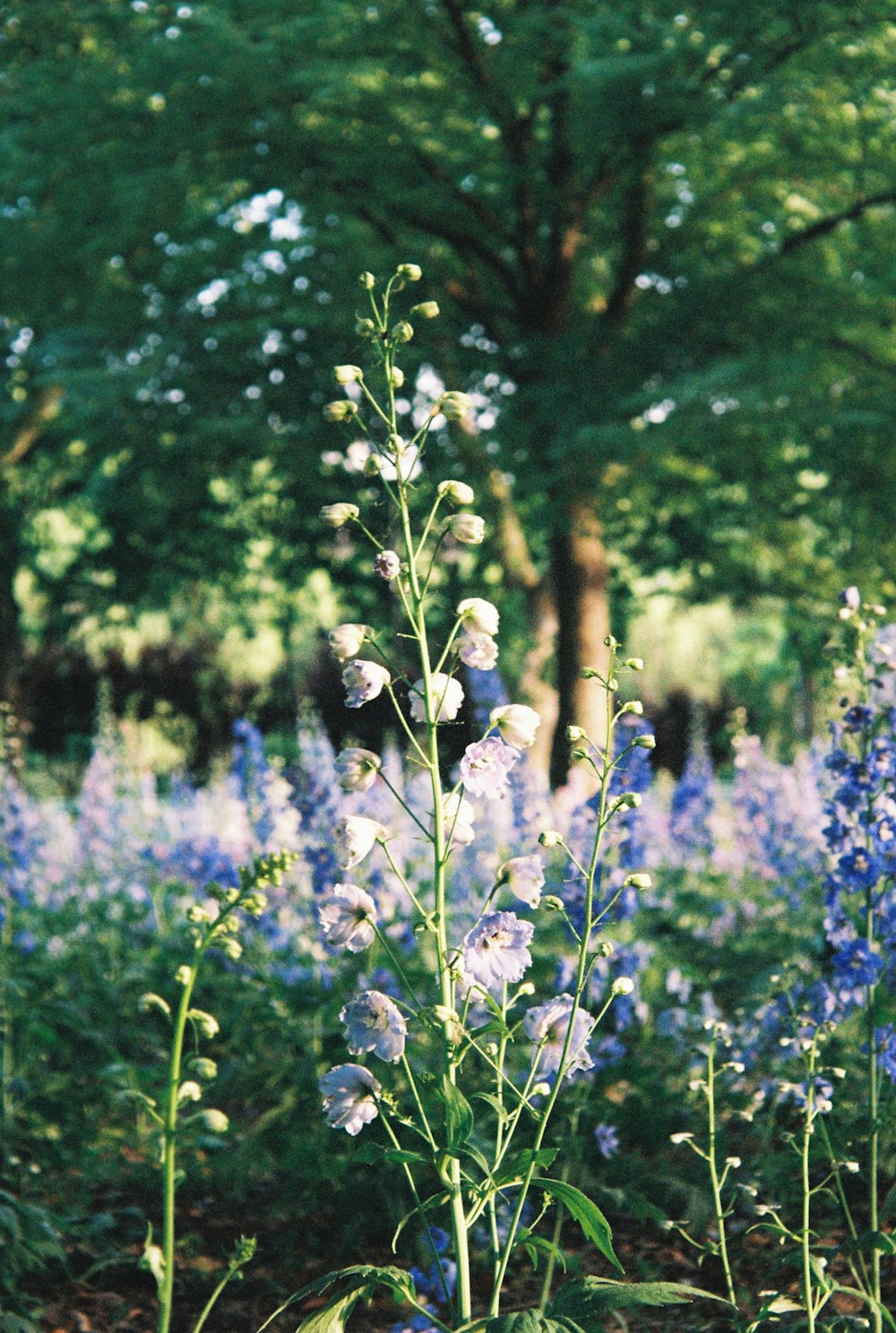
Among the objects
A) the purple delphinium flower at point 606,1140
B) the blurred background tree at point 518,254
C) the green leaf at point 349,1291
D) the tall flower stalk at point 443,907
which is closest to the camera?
the green leaf at point 349,1291

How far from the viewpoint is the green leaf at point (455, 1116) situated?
2.05 metres

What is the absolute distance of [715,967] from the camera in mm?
5180

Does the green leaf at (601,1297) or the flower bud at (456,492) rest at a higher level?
the flower bud at (456,492)

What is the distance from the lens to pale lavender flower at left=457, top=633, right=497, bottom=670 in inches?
88.4

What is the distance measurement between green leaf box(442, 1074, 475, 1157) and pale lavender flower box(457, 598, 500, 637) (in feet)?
2.38

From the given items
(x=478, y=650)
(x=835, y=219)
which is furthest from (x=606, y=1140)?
(x=835, y=219)

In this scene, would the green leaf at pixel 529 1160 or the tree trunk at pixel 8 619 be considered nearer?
the green leaf at pixel 529 1160

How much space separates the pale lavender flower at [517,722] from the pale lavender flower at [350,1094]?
0.59 meters

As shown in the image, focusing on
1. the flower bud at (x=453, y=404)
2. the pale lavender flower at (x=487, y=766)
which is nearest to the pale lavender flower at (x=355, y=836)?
the pale lavender flower at (x=487, y=766)

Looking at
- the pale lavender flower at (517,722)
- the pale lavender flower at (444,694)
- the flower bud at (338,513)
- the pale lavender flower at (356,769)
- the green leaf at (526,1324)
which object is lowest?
the green leaf at (526,1324)

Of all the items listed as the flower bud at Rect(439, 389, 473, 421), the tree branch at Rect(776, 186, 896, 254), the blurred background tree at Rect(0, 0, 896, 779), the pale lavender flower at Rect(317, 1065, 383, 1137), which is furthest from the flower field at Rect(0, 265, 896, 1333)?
the tree branch at Rect(776, 186, 896, 254)

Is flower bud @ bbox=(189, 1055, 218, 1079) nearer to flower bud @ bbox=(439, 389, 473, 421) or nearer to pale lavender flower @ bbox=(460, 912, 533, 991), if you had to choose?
pale lavender flower @ bbox=(460, 912, 533, 991)

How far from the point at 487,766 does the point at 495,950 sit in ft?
0.97

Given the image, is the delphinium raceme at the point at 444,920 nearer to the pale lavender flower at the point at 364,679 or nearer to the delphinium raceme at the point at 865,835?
the pale lavender flower at the point at 364,679
